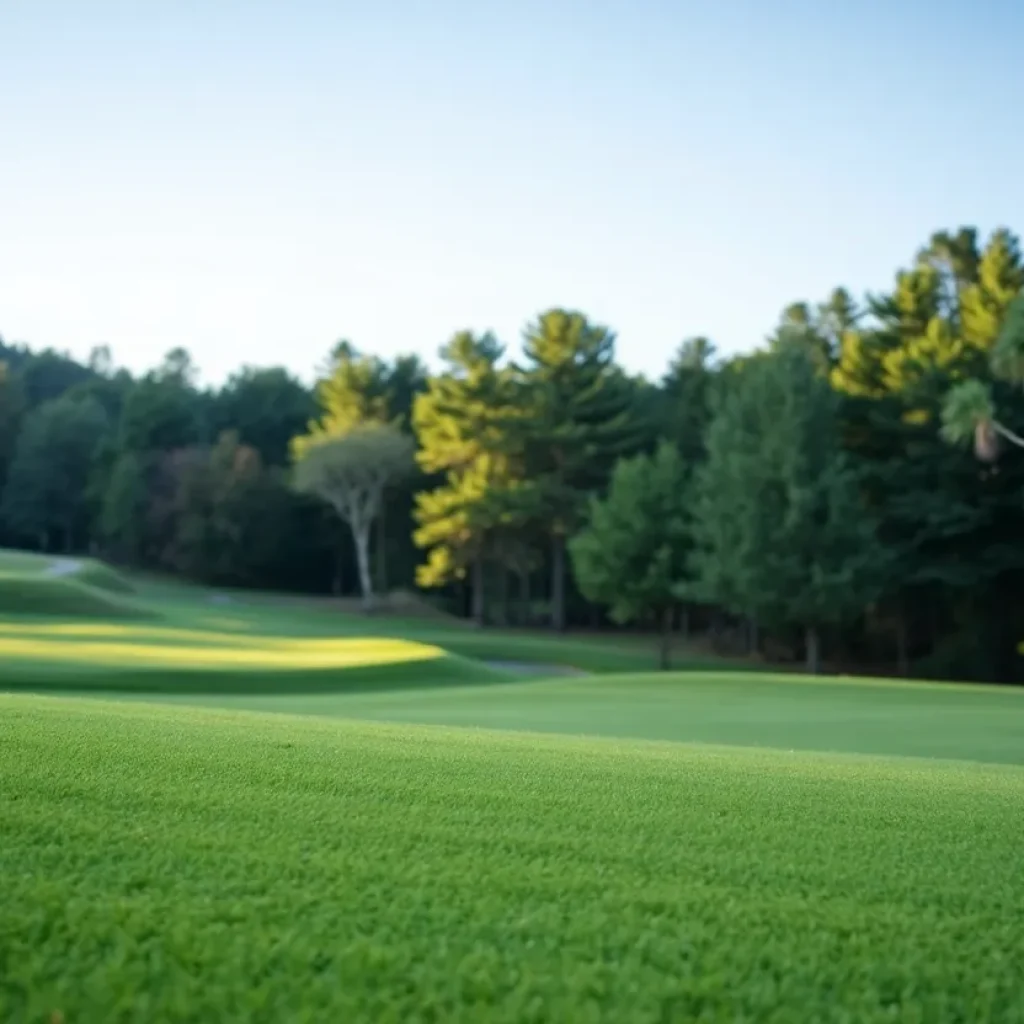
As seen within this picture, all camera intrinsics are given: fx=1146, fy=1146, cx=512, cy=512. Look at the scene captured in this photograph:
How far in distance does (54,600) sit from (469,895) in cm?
3187

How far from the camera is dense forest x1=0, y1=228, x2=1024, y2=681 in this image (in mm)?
37531

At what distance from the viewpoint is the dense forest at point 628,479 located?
37531mm

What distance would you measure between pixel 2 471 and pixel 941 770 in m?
72.6

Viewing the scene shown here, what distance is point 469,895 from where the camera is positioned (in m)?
3.37

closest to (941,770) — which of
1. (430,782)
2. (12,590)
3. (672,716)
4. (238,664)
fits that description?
(430,782)

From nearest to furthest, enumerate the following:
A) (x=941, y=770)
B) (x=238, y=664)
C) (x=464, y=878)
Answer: (x=464, y=878) < (x=941, y=770) < (x=238, y=664)

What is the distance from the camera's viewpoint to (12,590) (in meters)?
32.0

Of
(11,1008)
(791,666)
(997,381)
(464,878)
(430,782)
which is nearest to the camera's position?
(11,1008)

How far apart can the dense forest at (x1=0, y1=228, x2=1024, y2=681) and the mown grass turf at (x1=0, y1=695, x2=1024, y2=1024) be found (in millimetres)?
24637

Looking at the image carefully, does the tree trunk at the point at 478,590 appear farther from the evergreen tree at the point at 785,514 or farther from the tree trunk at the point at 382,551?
the evergreen tree at the point at 785,514

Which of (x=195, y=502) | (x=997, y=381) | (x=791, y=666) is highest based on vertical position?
(x=997, y=381)

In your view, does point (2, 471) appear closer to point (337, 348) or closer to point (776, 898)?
point (337, 348)

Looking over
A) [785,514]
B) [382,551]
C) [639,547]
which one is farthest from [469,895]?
[382,551]

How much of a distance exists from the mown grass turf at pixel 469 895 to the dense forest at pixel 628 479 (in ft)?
80.8
